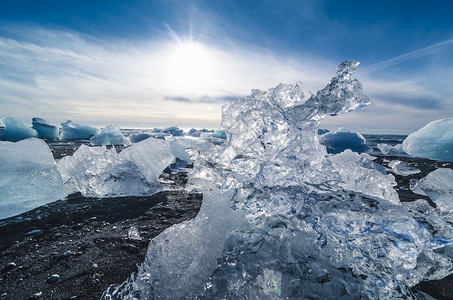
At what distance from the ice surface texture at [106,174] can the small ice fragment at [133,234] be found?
3.68ft

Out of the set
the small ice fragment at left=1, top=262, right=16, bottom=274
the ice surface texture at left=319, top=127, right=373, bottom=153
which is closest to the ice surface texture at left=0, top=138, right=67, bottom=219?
the small ice fragment at left=1, top=262, right=16, bottom=274

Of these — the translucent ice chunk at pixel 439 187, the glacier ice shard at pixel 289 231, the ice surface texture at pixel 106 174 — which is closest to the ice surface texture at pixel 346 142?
the translucent ice chunk at pixel 439 187

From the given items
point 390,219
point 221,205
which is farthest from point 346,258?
point 221,205

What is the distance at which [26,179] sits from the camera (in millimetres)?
2402

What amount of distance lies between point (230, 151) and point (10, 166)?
2362 mm

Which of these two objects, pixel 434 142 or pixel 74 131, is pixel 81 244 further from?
pixel 74 131

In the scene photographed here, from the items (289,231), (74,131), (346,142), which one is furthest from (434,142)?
(74,131)

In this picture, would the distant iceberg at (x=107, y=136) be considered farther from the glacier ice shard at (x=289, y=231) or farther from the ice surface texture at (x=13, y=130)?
the glacier ice shard at (x=289, y=231)

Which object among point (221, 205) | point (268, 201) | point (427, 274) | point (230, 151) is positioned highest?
point (230, 151)

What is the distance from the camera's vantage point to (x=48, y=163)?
8.54 feet

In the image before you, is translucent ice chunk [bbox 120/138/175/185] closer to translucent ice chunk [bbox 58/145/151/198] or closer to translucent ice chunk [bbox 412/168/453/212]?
translucent ice chunk [bbox 58/145/151/198]

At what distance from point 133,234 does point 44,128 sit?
15.4 m

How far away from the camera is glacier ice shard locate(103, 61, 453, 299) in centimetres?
115

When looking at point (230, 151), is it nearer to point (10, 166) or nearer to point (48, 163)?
point (48, 163)
